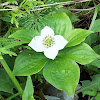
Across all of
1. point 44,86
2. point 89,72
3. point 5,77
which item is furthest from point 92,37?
point 5,77

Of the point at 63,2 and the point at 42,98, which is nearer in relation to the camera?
the point at 42,98

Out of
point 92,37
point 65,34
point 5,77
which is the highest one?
point 65,34

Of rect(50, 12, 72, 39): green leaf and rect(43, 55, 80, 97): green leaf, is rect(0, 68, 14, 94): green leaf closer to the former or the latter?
rect(43, 55, 80, 97): green leaf

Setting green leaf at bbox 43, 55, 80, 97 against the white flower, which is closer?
green leaf at bbox 43, 55, 80, 97

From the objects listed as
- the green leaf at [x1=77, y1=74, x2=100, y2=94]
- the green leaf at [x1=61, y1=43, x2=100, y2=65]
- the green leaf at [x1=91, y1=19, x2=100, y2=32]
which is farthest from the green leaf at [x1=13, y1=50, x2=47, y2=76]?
the green leaf at [x1=91, y1=19, x2=100, y2=32]

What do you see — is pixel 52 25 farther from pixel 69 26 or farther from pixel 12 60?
pixel 12 60

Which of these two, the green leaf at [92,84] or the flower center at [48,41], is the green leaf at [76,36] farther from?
the green leaf at [92,84]

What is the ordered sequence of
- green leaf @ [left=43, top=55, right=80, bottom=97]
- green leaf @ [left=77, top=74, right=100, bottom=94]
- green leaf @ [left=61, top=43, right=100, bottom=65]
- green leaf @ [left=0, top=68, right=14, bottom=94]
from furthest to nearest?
1. green leaf @ [left=77, top=74, right=100, bottom=94]
2. green leaf @ [left=0, top=68, right=14, bottom=94]
3. green leaf @ [left=61, top=43, right=100, bottom=65]
4. green leaf @ [left=43, top=55, right=80, bottom=97]
